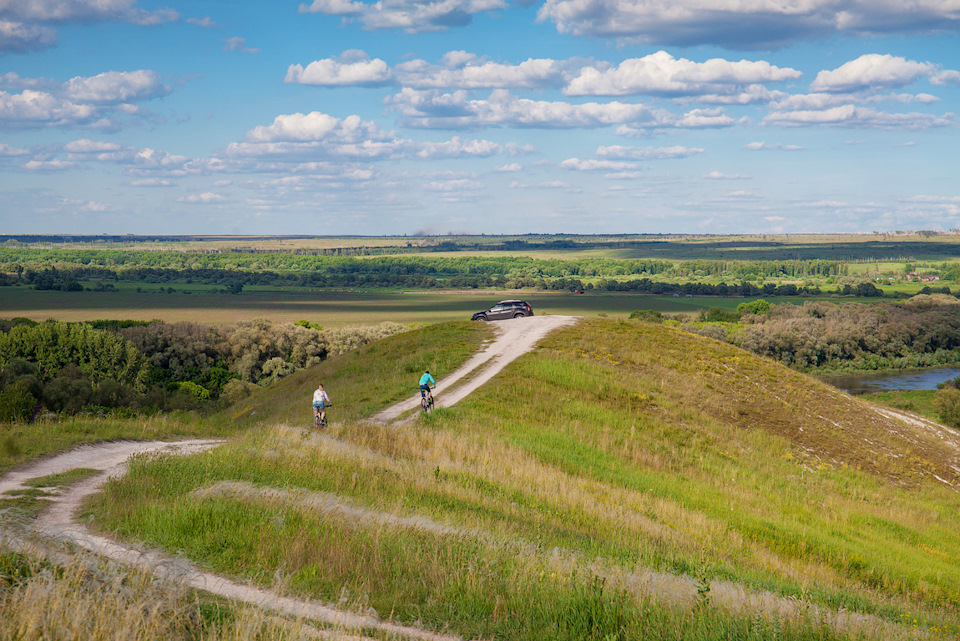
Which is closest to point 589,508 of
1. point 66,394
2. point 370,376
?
point 370,376

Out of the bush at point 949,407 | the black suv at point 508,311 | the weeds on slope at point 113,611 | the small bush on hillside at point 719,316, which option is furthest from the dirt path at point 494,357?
the small bush on hillside at point 719,316

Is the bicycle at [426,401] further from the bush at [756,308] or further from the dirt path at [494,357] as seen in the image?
the bush at [756,308]

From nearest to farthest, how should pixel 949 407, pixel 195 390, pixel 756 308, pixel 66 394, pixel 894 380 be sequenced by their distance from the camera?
pixel 66 394
pixel 949 407
pixel 195 390
pixel 894 380
pixel 756 308

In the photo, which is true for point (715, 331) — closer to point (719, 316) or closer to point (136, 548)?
point (719, 316)

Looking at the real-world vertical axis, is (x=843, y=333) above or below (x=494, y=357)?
below

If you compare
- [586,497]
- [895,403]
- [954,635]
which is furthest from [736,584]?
[895,403]

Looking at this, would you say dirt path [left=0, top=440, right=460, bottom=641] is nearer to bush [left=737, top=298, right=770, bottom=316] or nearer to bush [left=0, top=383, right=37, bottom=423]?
bush [left=0, top=383, right=37, bottom=423]

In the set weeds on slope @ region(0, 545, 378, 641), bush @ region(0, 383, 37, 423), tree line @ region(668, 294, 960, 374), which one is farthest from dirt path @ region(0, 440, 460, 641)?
tree line @ region(668, 294, 960, 374)
